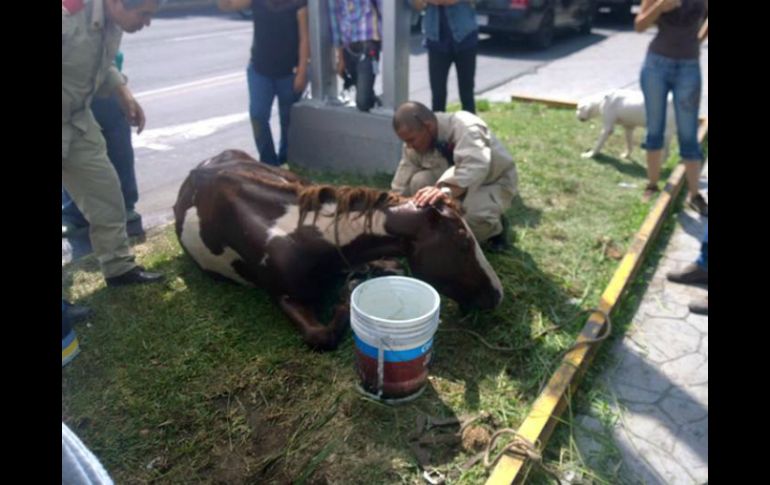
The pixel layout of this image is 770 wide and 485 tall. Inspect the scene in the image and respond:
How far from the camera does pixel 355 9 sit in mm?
5688

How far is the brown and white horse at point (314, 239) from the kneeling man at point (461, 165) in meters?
0.55

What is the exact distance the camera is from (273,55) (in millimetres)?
5496

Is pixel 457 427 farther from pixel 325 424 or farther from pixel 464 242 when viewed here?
pixel 464 242

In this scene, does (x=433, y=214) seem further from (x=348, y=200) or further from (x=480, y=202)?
(x=480, y=202)

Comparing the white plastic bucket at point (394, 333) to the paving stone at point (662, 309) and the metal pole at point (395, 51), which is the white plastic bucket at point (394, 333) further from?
the metal pole at point (395, 51)

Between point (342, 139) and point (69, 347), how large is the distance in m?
3.45

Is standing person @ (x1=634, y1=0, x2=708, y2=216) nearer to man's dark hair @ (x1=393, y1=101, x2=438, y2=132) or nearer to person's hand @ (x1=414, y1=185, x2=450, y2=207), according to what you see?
man's dark hair @ (x1=393, y1=101, x2=438, y2=132)

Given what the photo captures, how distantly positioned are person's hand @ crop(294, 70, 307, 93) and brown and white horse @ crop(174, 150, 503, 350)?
Result: 197 centimetres

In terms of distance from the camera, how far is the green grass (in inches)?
111

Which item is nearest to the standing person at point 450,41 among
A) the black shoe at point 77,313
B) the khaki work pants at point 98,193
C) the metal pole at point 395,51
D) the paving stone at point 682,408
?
the metal pole at point 395,51

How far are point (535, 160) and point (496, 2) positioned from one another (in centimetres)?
818
